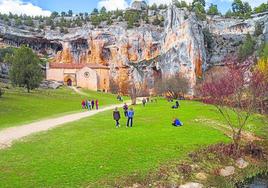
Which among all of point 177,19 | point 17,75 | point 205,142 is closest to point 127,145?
point 205,142

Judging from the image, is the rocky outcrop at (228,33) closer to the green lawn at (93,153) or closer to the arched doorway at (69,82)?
the arched doorway at (69,82)

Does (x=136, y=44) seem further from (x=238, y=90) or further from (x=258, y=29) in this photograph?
(x=238, y=90)

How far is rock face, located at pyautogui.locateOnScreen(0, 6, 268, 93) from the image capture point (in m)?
138

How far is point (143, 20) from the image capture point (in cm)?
16350

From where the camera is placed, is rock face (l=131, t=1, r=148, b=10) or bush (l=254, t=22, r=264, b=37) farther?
rock face (l=131, t=1, r=148, b=10)

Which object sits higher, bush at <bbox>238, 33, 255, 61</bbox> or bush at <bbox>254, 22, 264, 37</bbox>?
bush at <bbox>254, 22, 264, 37</bbox>

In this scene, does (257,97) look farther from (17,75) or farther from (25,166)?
(17,75)

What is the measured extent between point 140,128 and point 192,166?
1057 centimetres

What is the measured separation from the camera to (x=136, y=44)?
150 meters

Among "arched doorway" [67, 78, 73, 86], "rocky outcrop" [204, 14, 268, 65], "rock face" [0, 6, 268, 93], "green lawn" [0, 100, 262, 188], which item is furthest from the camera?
"rocky outcrop" [204, 14, 268, 65]

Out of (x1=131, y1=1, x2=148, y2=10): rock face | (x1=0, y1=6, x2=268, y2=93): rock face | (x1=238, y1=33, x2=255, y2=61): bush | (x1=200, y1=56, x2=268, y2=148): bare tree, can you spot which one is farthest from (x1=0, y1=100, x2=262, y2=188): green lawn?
(x1=131, y1=1, x2=148, y2=10): rock face

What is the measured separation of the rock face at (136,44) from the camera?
13800 centimetres

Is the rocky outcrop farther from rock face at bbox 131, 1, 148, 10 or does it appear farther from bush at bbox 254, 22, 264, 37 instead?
rock face at bbox 131, 1, 148, 10

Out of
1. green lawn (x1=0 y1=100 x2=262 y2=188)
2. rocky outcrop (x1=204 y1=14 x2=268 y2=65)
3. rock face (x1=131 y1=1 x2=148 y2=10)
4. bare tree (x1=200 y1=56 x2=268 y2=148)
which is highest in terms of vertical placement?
rock face (x1=131 y1=1 x2=148 y2=10)
